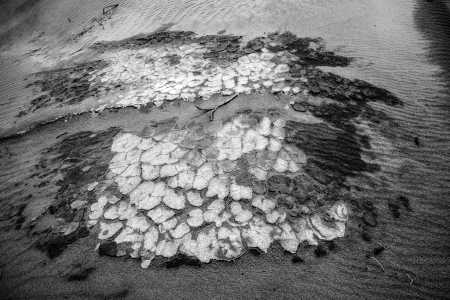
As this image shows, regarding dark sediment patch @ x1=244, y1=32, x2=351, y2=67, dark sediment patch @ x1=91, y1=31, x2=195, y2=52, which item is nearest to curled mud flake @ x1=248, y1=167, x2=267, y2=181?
dark sediment patch @ x1=244, y1=32, x2=351, y2=67

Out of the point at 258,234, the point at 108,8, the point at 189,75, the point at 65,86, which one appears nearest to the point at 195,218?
the point at 258,234

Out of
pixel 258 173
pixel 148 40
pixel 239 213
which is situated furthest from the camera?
pixel 148 40

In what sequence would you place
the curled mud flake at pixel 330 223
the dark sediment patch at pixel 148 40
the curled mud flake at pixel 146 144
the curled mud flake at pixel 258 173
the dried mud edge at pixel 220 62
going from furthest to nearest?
the dark sediment patch at pixel 148 40, the dried mud edge at pixel 220 62, the curled mud flake at pixel 146 144, the curled mud flake at pixel 258 173, the curled mud flake at pixel 330 223

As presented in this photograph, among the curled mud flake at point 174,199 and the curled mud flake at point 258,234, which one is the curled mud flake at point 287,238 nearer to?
the curled mud flake at point 258,234

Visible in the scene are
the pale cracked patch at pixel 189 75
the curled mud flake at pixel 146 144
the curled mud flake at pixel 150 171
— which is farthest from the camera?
the pale cracked patch at pixel 189 75

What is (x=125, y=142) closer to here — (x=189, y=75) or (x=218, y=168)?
(x=218, y=168)

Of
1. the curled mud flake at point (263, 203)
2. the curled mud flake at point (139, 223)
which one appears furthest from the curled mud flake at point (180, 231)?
the curled mud flake at point (263, 203)

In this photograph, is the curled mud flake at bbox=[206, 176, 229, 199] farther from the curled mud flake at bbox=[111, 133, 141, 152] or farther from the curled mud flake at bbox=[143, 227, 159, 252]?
the curled mud flake at bbox=[111, 133, 141, 152]
